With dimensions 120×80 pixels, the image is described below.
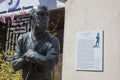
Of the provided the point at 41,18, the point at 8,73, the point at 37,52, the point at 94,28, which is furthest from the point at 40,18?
the point at 8,73

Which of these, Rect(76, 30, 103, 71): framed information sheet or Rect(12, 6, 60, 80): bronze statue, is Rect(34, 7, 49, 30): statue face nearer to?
Rect(12, 6, 60, 80): bronze statue

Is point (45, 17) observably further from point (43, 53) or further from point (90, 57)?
point (90, 57)

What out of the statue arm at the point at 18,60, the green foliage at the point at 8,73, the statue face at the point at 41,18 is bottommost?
the green foliage at the point at 8,73

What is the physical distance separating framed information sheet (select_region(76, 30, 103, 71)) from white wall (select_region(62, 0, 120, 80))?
8cm

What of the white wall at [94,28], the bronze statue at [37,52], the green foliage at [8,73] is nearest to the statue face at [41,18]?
the bronze statue at [37,52]

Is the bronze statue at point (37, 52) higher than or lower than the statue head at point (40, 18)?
lower

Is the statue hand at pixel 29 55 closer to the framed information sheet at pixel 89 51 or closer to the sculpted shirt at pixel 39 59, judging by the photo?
the sculpted shirt at pixel 39 59

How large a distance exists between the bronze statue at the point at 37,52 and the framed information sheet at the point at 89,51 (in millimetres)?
3257

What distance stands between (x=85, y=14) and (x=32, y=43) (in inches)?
141

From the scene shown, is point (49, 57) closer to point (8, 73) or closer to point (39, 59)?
point (39, 59)

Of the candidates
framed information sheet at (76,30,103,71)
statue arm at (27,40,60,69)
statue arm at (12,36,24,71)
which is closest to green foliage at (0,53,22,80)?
framed information sheet at (76,30,103,71)

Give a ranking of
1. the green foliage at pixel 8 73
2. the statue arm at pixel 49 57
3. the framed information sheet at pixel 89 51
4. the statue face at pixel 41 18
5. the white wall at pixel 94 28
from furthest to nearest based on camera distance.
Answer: the green foliage at pixel 8 73, the framed information sheet at pixel 89 51, the white wall at pixel 94 28, the statue face at pixel 41 18, the statue arm at pixel 49 57

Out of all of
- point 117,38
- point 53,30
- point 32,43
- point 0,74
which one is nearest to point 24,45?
point 32,43

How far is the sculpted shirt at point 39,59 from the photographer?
103 inches
